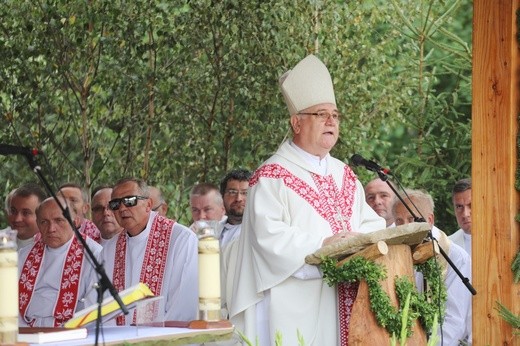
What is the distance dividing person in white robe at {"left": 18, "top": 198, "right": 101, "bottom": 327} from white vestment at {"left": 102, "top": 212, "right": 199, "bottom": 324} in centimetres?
23

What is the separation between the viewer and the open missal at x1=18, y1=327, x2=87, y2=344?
220 inches

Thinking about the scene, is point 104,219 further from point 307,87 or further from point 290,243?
point 290,243

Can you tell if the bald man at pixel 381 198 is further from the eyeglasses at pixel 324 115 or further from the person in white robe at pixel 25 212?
the person in white robe at pixel 25 212

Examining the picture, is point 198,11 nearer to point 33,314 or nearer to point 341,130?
point 341,130

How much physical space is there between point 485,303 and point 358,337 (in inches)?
41.1

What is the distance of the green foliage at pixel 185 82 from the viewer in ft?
41.3

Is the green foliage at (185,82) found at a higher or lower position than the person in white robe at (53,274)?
higher

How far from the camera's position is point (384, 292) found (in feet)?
23.0

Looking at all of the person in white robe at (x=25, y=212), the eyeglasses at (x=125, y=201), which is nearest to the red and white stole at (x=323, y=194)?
the eyeglasses at (x=125, y=201)

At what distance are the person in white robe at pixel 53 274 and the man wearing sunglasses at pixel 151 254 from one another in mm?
244

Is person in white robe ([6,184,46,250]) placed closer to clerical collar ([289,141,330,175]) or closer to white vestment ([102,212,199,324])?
white vestment ([102,212,199,324])

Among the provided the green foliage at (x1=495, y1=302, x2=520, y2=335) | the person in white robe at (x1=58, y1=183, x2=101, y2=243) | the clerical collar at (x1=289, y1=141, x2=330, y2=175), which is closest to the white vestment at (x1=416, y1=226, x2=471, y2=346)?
the clerical collar at (x1=289, y1=141, x2=330, y2=175)

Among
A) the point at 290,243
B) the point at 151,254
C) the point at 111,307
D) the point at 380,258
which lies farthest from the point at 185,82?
the point at 111,307

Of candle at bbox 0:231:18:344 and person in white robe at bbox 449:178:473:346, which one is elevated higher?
person in white robe at bbox 449:178:473:346
